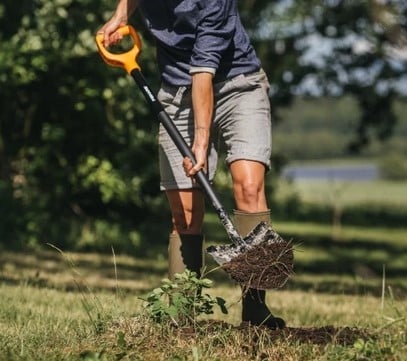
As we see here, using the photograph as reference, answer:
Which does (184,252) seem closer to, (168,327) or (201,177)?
(201,177)

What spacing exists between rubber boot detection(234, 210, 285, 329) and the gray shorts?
27 cm

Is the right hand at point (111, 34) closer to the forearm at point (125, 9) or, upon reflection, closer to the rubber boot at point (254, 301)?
the forearm at point (125, 9)

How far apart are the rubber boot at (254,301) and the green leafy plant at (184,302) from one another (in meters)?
0.31

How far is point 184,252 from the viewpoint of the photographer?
4.89 m

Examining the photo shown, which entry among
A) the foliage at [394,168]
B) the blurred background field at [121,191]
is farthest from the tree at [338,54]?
the foliage at [394,168]

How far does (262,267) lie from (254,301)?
17.2 inches

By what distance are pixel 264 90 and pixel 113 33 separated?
2.86 feet

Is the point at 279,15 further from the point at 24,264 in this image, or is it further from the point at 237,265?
the point at 237,265

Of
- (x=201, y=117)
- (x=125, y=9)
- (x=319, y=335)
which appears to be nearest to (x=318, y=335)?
(x=319, y=335)

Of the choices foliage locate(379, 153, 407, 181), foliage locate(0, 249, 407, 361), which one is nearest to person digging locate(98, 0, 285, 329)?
foliage locate(0, 249, 407, 361)

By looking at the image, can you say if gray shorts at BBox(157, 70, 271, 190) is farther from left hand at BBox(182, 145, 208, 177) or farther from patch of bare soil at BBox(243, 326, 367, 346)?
patch of bare soil at BBox(243, 326, 367, 346)

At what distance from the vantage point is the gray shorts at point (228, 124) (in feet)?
15.3

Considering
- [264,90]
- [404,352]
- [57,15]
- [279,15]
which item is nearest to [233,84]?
[264,90]

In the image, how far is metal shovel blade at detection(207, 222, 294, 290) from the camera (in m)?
4.17
